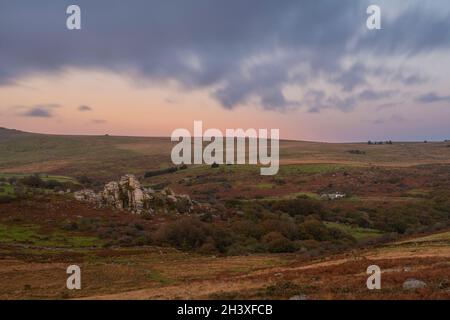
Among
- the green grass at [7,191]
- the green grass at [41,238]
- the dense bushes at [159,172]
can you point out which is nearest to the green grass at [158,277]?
the green grass at [41,238]

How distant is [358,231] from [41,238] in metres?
40.0

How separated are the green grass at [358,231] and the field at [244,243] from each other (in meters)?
0.19

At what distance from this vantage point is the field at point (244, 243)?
22.2m

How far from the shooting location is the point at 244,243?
52406mm

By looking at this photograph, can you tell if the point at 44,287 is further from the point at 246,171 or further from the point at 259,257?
the point at 246,171

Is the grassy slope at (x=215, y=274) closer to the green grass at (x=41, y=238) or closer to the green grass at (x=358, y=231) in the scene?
the green grass at (x=41, y=238)

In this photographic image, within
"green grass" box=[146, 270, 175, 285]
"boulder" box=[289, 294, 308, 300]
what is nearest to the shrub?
"green grass" box=[146, 270, 175, 285]

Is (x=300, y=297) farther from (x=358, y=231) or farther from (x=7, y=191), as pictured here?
(x=7, y=191)

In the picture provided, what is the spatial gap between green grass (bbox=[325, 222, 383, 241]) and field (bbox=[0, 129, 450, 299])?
0.62 feet

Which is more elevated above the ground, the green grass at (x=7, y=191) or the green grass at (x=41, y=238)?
the green grass at (x=7, y=191)

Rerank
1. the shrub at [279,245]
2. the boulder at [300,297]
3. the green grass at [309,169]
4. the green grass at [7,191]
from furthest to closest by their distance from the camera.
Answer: the green grass at [309,169]
the green grass at [7,191]
the shrub at [279,245]
the boulder at [300,297]

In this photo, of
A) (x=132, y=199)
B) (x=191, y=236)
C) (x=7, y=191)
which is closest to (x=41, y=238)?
(x=191, y=236)

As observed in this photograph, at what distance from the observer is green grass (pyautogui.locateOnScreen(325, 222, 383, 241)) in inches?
2291

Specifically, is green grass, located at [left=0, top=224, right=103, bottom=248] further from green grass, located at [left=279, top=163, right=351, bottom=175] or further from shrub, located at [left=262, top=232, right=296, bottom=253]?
green grass, located at [left=279, top=163, right=351, bottom=175]
